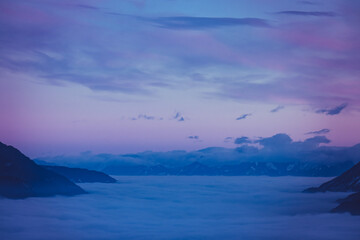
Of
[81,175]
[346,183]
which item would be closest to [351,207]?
[346,183]

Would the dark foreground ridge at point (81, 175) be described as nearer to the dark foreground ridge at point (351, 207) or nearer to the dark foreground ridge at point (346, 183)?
the dark foreground ridge at point (346, 183)

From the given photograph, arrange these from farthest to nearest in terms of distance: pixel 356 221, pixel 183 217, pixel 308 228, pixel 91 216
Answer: pixel 183 217
pixel 91 216
pixel 308 228
pixel 356 221

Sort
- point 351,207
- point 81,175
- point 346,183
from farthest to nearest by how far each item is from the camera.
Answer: point 81,175 → point 346,183 → point 351,207

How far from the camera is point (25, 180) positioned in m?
75.8

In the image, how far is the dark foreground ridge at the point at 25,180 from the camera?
71.9m

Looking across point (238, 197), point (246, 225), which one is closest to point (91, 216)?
point (246, 225)

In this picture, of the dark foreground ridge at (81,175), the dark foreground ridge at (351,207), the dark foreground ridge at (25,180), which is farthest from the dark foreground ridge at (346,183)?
the dark foreground ridge at (81,175)

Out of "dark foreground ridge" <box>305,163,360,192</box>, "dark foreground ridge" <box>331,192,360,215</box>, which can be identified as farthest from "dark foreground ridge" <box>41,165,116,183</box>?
"dark foreground ridge" <box>331,192,360,215</box>

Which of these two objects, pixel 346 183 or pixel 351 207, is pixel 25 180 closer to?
pixel 351 207

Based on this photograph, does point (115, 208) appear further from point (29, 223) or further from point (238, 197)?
point (238, 197)

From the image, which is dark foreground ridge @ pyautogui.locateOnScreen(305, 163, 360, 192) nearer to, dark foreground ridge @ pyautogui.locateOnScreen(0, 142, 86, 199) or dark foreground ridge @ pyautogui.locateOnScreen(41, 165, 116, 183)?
dark foreground ridge @ pyautogui.locateOnScreen(0, 142, 86, 199)

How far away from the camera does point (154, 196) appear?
4488 inches

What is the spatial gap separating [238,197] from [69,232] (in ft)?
219

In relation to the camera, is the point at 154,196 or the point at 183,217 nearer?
the point at 183,217
